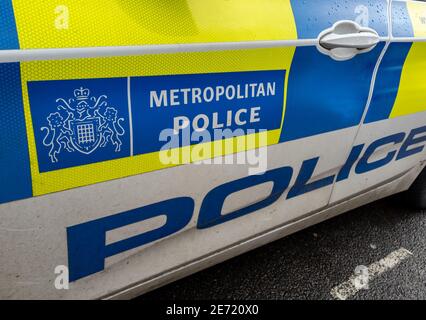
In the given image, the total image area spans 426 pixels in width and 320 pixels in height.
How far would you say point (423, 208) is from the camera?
253 centimetres

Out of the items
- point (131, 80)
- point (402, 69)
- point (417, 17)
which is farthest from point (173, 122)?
point (417, 17)

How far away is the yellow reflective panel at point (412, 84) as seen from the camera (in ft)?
5.34

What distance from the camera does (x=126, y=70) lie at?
95cm

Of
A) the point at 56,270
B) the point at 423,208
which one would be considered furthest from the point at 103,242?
the point at 423,208

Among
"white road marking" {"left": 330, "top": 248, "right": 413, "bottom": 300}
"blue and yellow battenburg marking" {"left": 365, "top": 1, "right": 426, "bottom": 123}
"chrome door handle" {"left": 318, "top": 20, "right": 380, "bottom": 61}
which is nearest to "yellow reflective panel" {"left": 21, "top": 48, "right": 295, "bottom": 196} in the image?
"chrome door handle" {"left": 318, "top": 20, "right": 380, "bottom": 61}

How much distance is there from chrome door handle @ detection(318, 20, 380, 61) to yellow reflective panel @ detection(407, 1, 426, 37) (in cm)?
31

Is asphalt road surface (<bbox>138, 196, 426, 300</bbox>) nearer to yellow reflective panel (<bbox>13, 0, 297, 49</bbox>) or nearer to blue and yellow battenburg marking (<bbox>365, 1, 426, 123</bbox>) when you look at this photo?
blue and yellow battenburg marking (<bbox>365, 1, 426, 123</bbox>)

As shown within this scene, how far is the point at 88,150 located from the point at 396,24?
1265 mm

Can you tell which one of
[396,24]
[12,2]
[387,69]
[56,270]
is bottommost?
[56,270]

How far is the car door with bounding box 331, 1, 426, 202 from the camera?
1.56 m

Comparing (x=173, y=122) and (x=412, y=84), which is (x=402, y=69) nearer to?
(x=412, y=84)

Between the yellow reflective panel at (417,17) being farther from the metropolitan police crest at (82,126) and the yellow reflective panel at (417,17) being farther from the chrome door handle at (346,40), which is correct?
the metropolitan police crest at (82,126)

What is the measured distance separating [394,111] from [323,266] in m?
0.83

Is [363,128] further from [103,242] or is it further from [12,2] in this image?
[12,2]
